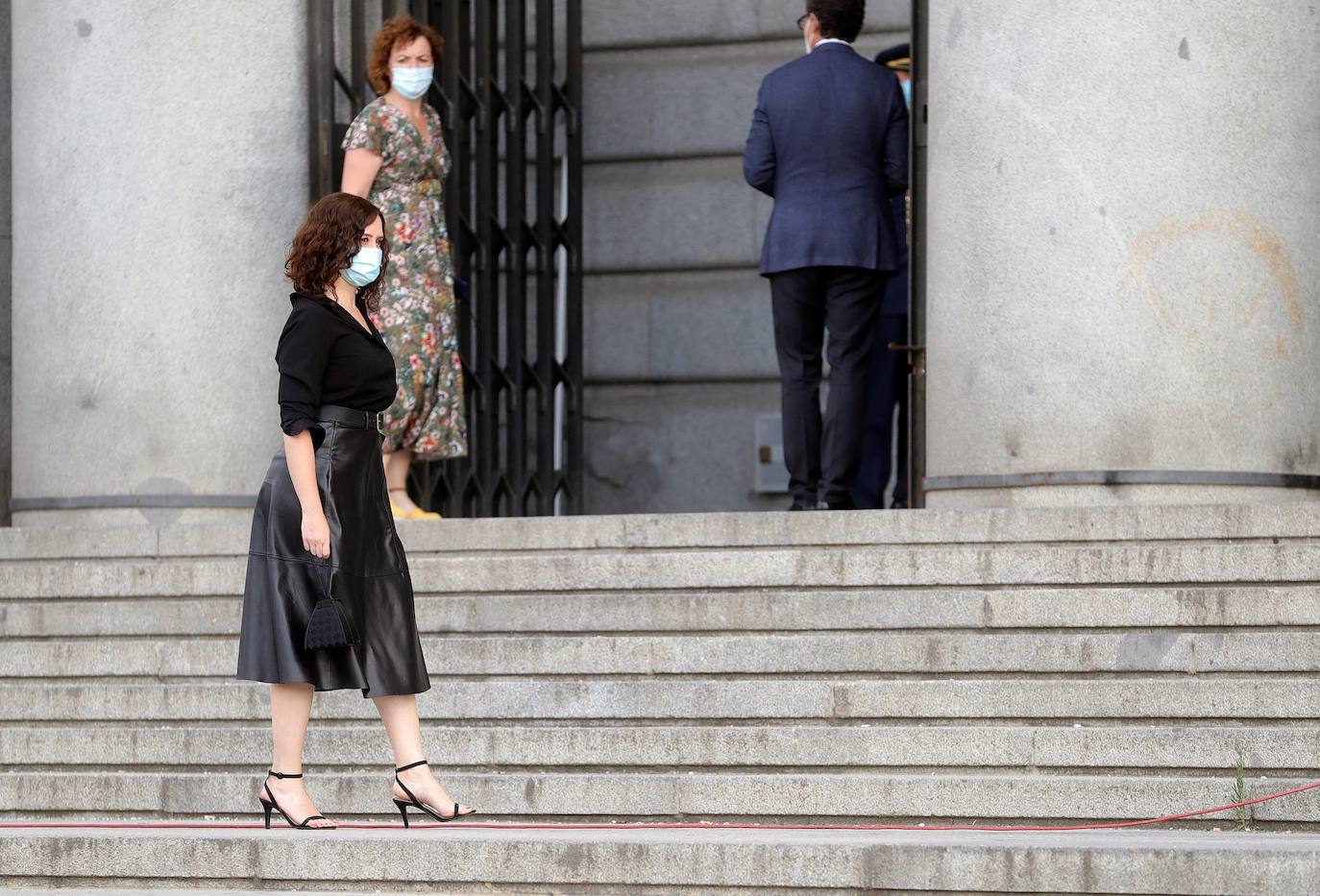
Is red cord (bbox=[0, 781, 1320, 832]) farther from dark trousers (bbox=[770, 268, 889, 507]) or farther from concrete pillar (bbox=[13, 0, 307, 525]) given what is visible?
concrete pillar (bbox=[13, 0, 307, 525])

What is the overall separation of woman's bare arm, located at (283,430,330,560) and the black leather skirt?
56 mm

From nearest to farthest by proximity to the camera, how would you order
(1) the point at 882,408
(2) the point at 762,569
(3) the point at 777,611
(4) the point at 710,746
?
(4) the point at 710,746 → (3) the point at 777,611 → (2) the point at 762,569 → (1) the point at 882,408

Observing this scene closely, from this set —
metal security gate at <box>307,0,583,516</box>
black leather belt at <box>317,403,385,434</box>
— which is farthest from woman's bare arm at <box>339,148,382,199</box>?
black leather belt at <box>317,403,385,434</box>

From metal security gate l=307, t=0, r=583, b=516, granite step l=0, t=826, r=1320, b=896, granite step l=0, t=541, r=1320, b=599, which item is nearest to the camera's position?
granite step l=0, t=826, r=1320, b=896

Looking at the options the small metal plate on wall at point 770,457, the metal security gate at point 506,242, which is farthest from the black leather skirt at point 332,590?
the small metal plate on wall at point 770,457

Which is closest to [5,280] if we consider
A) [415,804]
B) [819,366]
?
[819,366]

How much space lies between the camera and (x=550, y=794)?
6332 mm

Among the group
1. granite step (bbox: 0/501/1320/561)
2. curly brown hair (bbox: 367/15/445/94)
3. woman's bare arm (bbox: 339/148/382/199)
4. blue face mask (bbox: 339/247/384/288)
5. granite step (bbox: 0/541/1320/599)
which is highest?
curly brown hair (bbox: 367/15/445/94)

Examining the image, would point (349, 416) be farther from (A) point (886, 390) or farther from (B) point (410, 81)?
(A) point (886, 390)

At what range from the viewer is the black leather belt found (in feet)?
19.0

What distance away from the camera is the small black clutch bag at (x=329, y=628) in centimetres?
556

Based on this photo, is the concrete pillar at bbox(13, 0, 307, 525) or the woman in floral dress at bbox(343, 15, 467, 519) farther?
the concrete pillar at bbox(13, 0, 307, 525)

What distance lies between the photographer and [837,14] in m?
8.75

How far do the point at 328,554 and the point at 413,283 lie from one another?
3.39 m
